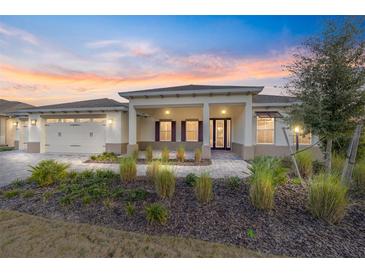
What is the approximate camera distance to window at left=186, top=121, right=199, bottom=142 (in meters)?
13.9

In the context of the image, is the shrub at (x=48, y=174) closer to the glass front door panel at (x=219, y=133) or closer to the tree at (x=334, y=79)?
the tree at (x=334, y=79)

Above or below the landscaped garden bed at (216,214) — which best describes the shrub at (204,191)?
above

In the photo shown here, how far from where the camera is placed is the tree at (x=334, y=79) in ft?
14.5

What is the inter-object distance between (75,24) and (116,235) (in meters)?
Answer: 7.55

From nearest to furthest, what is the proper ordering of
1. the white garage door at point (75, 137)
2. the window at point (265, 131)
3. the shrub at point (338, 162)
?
the shrub at point (338, 162) → the window at point (265, 131) → the white garage door at point (75, 137)

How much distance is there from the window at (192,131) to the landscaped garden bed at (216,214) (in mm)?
9104

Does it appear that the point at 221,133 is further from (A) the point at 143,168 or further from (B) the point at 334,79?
(B) the point at 334,79

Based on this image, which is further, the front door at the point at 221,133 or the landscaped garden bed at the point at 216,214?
the front door at the point at 221,133

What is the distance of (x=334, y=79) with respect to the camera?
14.8ft

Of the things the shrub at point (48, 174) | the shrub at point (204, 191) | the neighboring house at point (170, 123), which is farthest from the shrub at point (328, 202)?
the shrub at point (48, 174)

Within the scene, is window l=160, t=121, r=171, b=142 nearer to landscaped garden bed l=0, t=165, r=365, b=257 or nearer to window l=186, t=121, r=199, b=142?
window l=186, t=121, r=199, b=142

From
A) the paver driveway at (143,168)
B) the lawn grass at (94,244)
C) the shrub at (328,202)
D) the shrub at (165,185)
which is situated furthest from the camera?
the paver driveway at (143,168)
